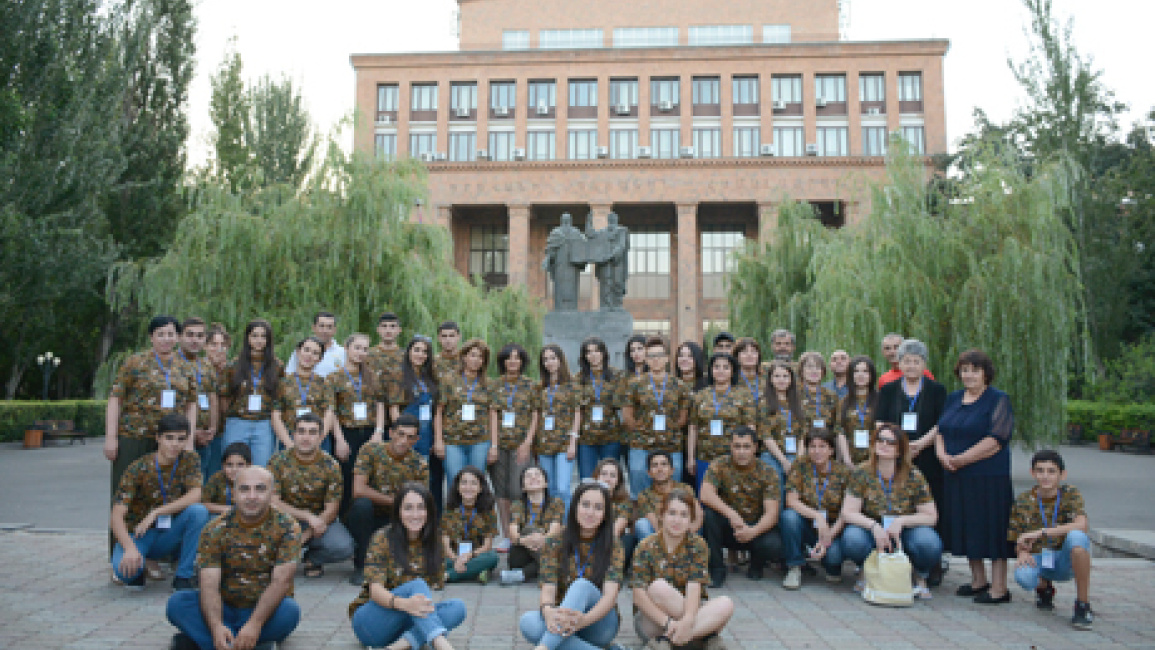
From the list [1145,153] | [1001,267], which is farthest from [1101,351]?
[1001,267]

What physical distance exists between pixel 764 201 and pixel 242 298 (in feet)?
95.0

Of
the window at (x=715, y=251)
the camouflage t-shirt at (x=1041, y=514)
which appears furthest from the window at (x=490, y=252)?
the camouflage t-shirt at (x=1041, y=514)

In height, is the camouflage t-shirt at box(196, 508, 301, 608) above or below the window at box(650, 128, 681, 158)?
below

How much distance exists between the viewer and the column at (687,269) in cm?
3922

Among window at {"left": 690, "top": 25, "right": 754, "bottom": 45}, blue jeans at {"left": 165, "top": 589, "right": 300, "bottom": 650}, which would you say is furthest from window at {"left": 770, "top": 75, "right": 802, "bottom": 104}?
blue jeans at {"left": 165, "top": 589, "right": 300, "bottom": 650}

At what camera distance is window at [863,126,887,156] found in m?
39.7

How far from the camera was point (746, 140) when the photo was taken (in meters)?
40.3

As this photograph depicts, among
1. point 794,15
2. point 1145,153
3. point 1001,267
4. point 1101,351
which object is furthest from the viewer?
point 794,15

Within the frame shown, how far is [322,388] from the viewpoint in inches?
281

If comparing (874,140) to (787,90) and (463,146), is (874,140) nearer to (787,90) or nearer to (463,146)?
(787,90)

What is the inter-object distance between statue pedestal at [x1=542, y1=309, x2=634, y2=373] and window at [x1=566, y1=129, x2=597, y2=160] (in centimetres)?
2867

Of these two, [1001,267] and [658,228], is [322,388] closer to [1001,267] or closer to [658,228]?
[1001,267]

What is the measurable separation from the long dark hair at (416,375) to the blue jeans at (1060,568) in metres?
5.04

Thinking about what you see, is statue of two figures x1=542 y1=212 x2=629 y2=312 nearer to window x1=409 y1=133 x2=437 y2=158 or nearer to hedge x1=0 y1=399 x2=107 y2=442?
hedge x1=0 y1=399 x2=107 y2=442
